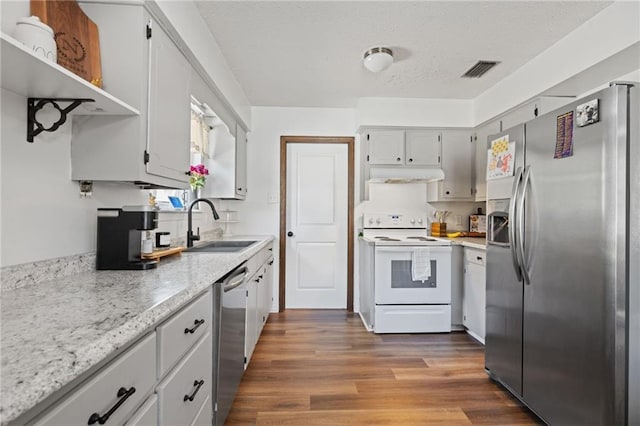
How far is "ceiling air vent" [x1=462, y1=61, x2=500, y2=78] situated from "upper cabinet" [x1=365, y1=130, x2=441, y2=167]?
0.79m

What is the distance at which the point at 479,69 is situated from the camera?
288cm

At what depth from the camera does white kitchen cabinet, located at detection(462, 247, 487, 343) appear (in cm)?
290

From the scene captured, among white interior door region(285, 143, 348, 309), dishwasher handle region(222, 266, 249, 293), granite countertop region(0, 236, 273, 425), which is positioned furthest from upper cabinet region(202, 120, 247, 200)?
granite countertop region(0, 236, 273, 425)

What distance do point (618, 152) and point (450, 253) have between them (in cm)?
197

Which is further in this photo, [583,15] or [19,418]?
[583,15]

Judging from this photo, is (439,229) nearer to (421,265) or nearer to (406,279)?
(421,265)

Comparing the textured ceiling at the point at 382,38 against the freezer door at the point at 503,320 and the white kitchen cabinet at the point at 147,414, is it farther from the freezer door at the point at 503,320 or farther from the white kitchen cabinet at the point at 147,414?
the white kitchen cabinet at the point at 147,414

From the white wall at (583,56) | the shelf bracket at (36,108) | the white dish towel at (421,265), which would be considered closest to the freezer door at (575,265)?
the white wall at (583,56)

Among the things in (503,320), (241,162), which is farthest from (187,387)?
(241,162)

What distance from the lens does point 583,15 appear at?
207cm

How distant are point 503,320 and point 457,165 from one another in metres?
2.03

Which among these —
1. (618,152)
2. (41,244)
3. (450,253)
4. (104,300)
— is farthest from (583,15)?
(41,244)

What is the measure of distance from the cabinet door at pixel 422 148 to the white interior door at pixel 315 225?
870 millimetres

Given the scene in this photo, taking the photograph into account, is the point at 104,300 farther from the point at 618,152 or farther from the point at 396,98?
the point at 396,98
